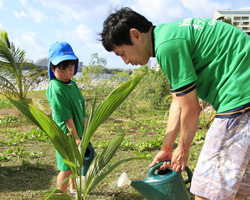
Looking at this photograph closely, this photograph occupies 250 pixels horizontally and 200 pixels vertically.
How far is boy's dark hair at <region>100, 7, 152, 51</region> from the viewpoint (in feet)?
4.81

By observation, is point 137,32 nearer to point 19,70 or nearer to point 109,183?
point 109,183

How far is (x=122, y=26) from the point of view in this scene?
4.80 ft

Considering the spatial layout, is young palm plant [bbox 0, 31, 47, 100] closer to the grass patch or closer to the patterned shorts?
the grass patch

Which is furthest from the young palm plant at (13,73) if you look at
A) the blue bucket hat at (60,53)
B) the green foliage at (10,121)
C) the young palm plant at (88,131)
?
the young palm plant at (88,131)

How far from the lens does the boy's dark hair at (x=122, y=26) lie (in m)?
1.47

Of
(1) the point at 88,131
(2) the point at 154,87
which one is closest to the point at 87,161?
(1) the point at 88,131

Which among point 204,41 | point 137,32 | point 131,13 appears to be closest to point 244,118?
point 204,41

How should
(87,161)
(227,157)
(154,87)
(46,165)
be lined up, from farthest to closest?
(154,87) < (46,165) < (87,161) < (227,157)

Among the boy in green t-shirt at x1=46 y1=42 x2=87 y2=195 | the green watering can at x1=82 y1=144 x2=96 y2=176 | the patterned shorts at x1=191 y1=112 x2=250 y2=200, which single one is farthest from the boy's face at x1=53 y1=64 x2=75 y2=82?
the patterned shorts at x1=191 y1=112 x2=250 y2=200

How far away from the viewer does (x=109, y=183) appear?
2.67 metres

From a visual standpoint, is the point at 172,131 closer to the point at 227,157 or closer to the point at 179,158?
the point at 179,158

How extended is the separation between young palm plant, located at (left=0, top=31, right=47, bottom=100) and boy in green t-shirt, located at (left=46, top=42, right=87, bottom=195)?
4555 millimetres

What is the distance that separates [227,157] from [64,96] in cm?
146

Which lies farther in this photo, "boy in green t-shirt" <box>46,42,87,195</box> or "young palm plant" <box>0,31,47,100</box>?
"young palm plant" <box>0,31,47,100</box>
